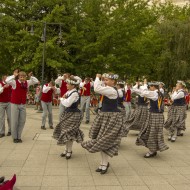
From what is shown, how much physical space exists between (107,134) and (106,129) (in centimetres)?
9

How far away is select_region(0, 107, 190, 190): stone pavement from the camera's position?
5250 millimetres

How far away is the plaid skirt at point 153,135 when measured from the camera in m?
7.24

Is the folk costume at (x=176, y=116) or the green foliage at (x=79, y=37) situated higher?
the green foliage at (x=79, y=37)

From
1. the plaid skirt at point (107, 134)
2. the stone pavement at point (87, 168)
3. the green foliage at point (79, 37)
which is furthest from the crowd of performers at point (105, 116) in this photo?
the green foliage at point (79, 37)

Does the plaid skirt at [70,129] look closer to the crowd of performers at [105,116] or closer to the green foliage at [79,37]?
Result: the crowd of performers at [105,116]

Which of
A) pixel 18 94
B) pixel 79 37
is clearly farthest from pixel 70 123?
pixel 79 37

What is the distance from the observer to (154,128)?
23.9 ft

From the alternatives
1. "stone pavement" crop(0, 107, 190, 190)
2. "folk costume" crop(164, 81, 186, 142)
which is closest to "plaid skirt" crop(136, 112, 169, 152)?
"stone pavement" crop(0, 107, 190, 190)

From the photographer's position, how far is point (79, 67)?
72.3 feet

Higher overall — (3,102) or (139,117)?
(3,102)

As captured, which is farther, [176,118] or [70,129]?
[176,118]

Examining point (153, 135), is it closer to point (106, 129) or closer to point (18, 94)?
point (106, 129)

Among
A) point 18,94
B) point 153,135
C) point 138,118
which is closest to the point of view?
point 153,135

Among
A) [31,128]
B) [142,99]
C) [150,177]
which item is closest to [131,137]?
[142,99]
